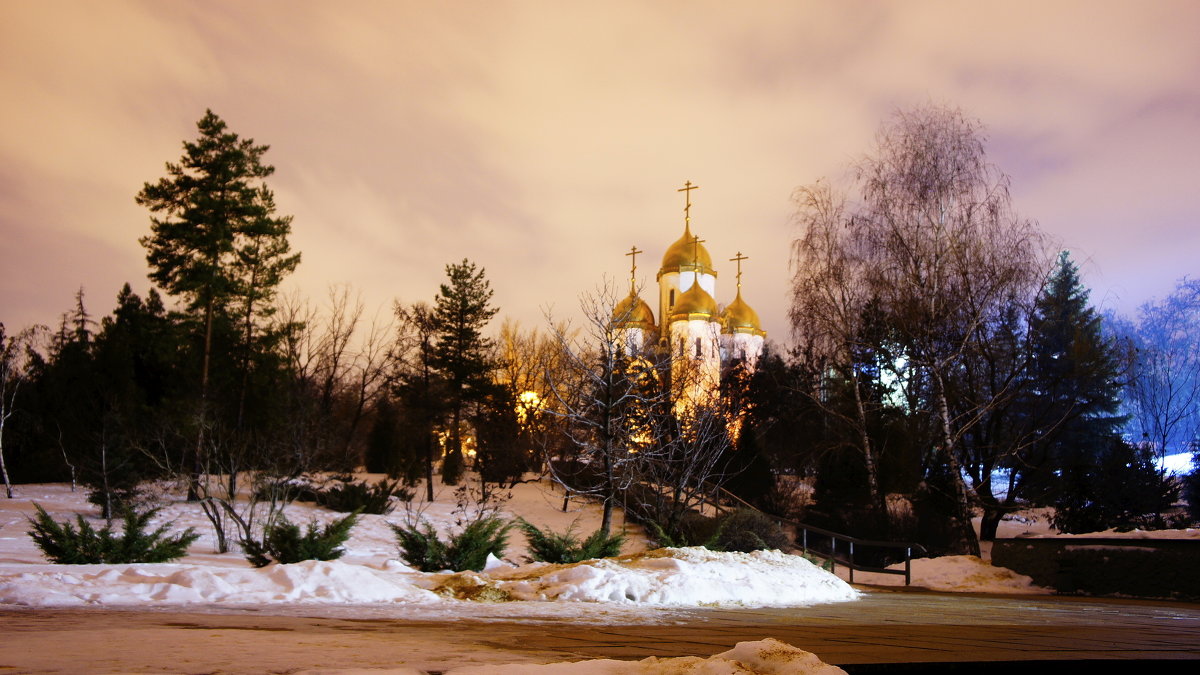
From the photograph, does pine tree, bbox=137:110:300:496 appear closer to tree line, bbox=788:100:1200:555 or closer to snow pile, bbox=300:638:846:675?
tree line, bbox=788:100:1200:555

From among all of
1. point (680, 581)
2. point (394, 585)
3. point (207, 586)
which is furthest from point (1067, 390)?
point (207, 586)

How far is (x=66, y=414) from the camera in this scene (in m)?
31.0

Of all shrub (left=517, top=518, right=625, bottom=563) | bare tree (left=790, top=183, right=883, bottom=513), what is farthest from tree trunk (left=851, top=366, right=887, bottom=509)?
shrub (left=517, top=518, right=625, bottom=563)

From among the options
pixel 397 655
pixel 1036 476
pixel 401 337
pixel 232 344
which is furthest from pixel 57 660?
pixel 401 337

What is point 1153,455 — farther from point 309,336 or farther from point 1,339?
point 1,339

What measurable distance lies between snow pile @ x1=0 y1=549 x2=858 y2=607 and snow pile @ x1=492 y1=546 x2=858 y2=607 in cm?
1

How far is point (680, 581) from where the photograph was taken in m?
8.40

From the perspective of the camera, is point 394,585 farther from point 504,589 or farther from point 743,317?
point 743,317

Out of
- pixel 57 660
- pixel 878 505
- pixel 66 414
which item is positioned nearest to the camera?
pixel 57 660

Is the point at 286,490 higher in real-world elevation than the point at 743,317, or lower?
lower

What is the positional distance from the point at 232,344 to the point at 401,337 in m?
14.1

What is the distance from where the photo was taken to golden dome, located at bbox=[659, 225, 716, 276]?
58.0 metres

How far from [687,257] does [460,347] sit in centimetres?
2339

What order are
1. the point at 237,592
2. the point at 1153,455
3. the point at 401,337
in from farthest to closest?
the point at 401,337
the point at 1153,455
the point at 237,592
